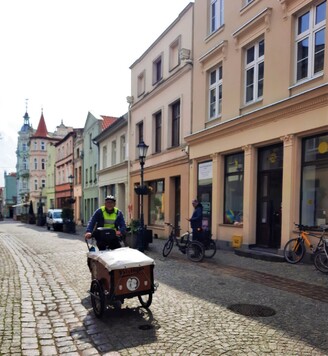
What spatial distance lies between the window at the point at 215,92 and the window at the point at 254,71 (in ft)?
5.46

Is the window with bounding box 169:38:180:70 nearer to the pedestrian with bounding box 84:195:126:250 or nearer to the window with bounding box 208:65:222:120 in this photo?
the window with bounding box 208:65:222:120

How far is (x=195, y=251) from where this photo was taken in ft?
34.3

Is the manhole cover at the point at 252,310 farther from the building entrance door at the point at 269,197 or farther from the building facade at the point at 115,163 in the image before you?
the building facade at the point at 115,163

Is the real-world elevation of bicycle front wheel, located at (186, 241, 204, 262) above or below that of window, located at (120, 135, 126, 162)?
below

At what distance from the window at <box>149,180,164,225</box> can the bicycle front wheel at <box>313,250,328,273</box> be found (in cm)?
1093

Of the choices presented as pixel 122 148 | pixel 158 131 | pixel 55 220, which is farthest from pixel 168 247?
pixel 55 220

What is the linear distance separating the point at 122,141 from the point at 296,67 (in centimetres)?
1672

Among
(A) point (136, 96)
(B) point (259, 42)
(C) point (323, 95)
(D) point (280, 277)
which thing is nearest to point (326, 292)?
(D) point (280, 277)

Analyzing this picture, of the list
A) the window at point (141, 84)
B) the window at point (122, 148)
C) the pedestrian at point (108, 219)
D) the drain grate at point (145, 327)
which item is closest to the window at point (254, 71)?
the pedestrian at point (108, 219)

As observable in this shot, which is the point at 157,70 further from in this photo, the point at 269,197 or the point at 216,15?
the point at 269,197

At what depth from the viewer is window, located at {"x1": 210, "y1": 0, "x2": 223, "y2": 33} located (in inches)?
549

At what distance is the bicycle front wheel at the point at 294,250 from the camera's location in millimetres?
9328

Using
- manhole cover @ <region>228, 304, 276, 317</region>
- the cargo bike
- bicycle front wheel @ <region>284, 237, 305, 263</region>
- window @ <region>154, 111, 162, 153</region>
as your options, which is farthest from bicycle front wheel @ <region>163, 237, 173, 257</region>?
window @ <region>154, 111, 162, 153</region>

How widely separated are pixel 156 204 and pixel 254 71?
32.3 ft
